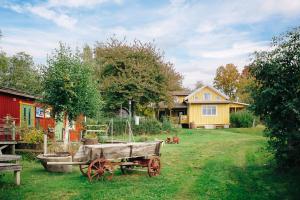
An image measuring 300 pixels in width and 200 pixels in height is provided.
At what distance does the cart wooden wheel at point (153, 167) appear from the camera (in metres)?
11.0

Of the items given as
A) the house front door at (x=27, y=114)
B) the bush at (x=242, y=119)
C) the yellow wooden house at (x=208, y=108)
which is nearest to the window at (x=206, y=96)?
the yellow wooden house at (x=208, y=108)

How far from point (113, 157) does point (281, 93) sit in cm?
540

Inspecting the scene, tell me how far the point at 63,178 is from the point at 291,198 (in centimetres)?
664

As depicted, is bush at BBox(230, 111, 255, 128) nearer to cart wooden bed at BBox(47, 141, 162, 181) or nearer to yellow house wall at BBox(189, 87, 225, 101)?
yellow house wall at BBox(189, 87, 225, 101)

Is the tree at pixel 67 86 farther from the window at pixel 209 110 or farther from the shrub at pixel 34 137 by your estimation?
the window at pixel 209 110

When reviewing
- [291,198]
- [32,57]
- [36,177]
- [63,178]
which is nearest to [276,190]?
[291,198]

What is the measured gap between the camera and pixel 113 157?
1053cm

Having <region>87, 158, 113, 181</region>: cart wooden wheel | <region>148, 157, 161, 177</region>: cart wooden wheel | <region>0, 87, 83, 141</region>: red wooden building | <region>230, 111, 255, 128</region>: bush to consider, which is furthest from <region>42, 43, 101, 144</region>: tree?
<region>230, 111, 255, 128</region>: bush

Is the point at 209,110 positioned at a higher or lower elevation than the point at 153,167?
higher

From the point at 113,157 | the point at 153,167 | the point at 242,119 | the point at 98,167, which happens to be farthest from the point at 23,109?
the point at 242,119

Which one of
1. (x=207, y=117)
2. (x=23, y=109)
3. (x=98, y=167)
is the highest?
(x=23, y=109)

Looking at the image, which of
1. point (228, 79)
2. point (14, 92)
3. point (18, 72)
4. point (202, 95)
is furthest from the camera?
point (228, 79)

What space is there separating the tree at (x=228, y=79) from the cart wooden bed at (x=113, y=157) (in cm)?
5460

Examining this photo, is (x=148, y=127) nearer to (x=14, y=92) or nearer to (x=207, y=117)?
(x=207, y=117)
